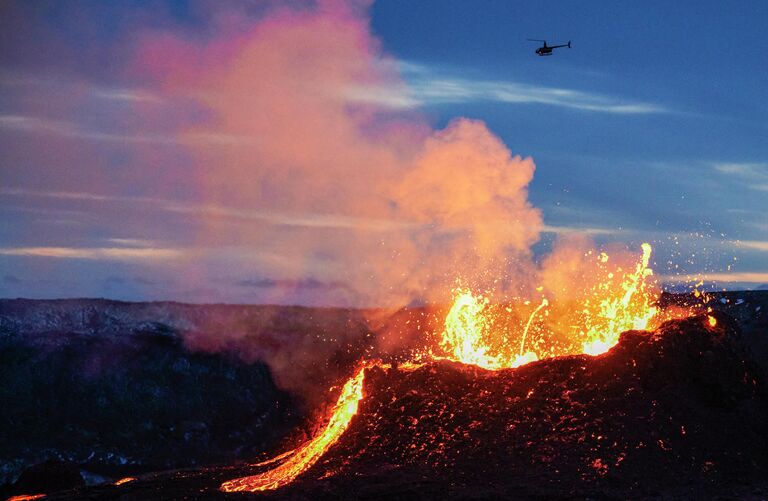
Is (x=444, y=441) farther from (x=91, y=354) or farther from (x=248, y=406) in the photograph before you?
(x=91, y=354)

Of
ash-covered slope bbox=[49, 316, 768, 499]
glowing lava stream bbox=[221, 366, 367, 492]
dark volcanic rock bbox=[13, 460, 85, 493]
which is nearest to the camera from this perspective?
ash-covered slope bbox=[49, 316, 768, 499]

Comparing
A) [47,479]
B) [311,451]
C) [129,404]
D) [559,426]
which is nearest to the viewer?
[559,426]

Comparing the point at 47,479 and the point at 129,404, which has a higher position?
the point at 129,404

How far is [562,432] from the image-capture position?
23.4 meters

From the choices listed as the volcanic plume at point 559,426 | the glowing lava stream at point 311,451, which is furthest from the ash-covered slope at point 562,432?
the glowing lava stream at point 311,451

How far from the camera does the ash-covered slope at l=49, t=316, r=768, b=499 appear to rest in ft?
71.2

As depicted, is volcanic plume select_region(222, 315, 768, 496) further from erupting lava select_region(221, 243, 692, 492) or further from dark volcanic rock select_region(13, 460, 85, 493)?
dark volcanic rock select_region(13, 460, 85, 493)

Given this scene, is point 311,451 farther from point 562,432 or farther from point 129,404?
point 129,404

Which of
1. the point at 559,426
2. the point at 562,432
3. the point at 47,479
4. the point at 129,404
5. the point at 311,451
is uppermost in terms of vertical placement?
the point at 559,426

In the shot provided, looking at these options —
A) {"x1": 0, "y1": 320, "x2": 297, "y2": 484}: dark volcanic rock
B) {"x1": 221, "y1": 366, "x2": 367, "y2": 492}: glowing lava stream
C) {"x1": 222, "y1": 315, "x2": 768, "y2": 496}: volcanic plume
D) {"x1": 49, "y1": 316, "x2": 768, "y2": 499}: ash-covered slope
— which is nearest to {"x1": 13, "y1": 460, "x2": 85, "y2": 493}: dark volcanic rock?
{"x1": 49, "y1": 316, "x2": 768, "y2": 499}: ash-covered slope

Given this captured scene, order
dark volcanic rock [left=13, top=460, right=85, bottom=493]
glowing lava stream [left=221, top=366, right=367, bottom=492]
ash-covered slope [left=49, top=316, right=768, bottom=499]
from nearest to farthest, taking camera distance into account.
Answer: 1. ash-covered slope [left=49, top=316, right=768, bottom=499]
2. glowing lava stream [left=221, top=366, right=367, bottom=492]
3. dark volcanic rock [left=13, top=460, right=85, bottom=493]

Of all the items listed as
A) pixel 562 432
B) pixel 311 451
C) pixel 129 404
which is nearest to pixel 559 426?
pixel 562 432

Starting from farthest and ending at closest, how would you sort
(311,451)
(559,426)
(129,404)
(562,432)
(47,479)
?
(129,404), (47,479), (311,451), (559,426), (562,432)

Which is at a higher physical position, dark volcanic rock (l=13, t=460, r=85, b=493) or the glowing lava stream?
the glowing lava stream
